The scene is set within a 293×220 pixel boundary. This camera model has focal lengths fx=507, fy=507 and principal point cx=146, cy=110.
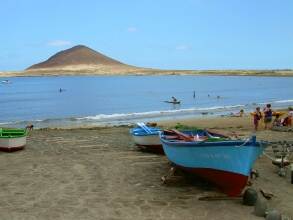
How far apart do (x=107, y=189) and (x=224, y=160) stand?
2.69 meters

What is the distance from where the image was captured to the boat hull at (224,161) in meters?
10.0

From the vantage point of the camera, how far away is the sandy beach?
9.44 metres

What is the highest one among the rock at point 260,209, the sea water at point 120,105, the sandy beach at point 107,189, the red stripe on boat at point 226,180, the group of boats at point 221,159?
the group of boats at point 221,159

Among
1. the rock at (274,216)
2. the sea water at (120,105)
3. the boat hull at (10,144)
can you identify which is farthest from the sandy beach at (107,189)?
the sea water at (120,105)

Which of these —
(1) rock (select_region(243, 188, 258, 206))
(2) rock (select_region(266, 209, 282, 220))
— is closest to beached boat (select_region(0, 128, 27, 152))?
(1) rock (select_region(243, 188, 258, 206))

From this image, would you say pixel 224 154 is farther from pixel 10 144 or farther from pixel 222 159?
pixel 10 144

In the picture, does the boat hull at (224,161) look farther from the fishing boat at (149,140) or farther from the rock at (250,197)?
the fishing boat at (149,140)

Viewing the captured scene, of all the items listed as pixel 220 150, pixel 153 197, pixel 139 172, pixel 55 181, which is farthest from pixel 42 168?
pixel 220 150

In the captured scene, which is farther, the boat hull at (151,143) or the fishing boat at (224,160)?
the boat hull at (151,143)

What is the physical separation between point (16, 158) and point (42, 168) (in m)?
2.09

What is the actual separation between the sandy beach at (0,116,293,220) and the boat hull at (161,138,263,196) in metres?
0.38

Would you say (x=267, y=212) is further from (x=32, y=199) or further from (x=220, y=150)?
(x=32, y=199)

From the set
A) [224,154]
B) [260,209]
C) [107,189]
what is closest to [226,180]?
[224,154]

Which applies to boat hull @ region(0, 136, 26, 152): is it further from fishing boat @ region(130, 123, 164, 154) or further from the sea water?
the sea water
